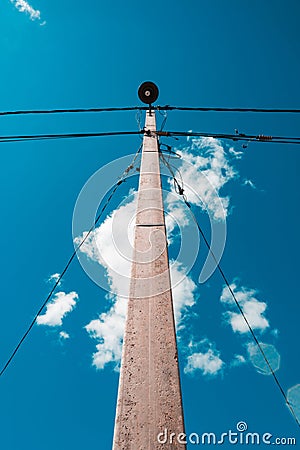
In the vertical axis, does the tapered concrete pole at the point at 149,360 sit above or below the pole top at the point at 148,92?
below

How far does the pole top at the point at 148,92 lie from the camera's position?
723 cm

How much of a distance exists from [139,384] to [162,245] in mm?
1411

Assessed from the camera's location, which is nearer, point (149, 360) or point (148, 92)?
point (149, 360)

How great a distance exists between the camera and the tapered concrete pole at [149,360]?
2010 mm

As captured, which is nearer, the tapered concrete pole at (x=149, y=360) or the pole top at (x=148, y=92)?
the tapered concrete pole at (x=149, y=360)

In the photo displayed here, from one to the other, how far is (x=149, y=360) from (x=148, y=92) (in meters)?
6.20

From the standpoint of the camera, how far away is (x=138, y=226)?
359cm

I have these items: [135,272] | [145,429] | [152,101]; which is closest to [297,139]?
[152,101]

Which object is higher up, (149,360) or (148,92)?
(148,92)

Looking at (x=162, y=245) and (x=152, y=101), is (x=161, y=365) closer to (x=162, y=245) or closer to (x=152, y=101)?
(x=162, y=245)

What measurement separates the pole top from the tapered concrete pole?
4574mm

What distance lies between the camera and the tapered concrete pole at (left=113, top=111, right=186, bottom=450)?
2.01 m

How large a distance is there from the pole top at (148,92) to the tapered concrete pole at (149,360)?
4574 millimetres

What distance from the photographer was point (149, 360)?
2.38m
